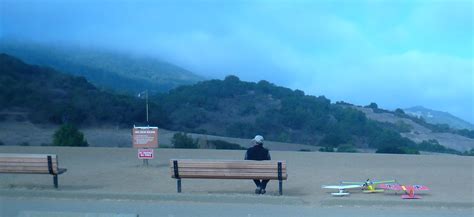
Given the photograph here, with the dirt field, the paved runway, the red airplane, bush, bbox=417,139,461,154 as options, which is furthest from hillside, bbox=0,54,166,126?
the red airplane

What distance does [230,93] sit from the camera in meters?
61.6

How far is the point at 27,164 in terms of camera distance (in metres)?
12.8

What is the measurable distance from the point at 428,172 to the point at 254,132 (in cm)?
3217

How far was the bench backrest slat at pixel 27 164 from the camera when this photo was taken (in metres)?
12.8

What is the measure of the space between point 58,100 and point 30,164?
38265 millimetres

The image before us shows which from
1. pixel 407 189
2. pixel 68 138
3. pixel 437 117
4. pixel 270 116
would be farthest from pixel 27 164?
pixel 437 117

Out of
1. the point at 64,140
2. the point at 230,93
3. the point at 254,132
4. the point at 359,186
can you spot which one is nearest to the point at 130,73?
the point at 230,93

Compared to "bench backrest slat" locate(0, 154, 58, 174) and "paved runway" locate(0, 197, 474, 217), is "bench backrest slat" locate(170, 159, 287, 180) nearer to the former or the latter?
"paved runway" locate(0, 197, 474, 217)

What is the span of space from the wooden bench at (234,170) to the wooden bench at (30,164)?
226 centimetres

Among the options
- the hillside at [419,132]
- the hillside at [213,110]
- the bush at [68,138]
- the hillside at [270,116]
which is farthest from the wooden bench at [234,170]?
the hillside at [419,132]

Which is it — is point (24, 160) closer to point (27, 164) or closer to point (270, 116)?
point (27, 164)

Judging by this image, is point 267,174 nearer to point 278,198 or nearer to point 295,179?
point 278,198

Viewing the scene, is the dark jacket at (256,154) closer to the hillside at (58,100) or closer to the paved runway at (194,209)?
the paved runway at (194,209)

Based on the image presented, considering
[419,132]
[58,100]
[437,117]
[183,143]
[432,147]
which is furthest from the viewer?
[437,117]
